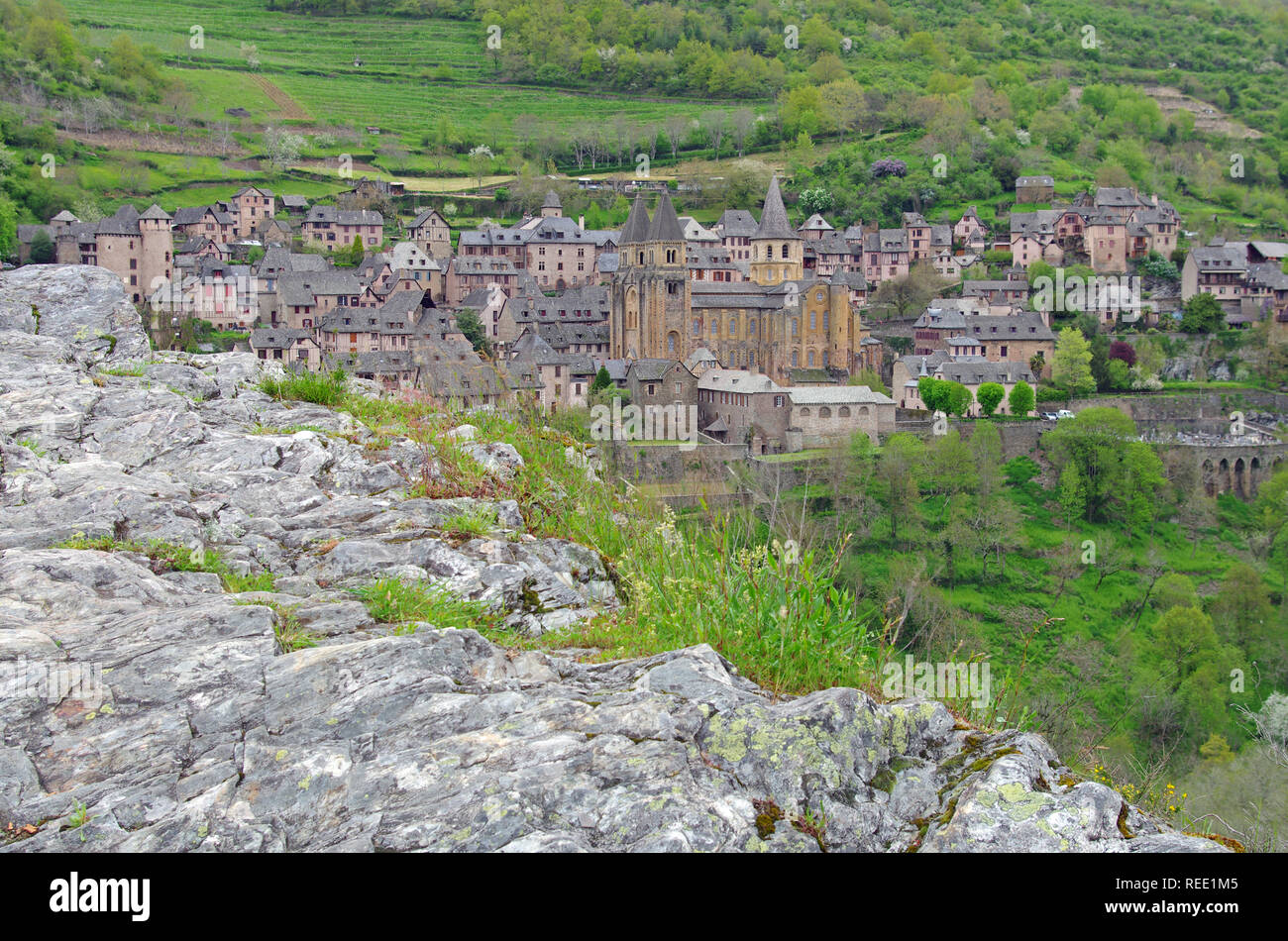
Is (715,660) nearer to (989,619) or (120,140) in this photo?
(989,619)

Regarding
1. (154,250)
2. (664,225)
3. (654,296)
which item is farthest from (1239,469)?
(154,250)

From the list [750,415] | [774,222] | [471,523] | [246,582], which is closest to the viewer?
[246,582]

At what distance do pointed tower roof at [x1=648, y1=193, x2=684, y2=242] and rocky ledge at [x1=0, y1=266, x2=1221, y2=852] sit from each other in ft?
203

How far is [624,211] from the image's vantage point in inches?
3452

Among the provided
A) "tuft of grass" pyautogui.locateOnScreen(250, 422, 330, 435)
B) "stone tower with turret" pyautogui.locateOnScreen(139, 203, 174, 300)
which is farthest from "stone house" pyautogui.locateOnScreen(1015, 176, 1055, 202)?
"tuft of grass" pyautogui.locateOnScreen(250, 422, 330, 435)

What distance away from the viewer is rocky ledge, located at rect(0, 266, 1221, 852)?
4.05 meters

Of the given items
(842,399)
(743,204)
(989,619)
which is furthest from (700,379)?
(743,204)

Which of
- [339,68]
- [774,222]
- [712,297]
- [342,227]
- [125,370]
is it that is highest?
[339,68]

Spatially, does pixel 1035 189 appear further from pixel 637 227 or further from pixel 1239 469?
pixel 637 227

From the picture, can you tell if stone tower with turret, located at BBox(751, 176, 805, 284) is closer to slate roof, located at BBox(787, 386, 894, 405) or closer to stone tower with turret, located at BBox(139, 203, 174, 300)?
slate roof, located at BBox(787, 386, 894, 405)

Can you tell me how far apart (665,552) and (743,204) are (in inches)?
3486

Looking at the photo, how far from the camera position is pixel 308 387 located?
30.0 feet

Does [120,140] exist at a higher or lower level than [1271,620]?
higher

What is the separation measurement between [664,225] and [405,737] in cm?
6379
